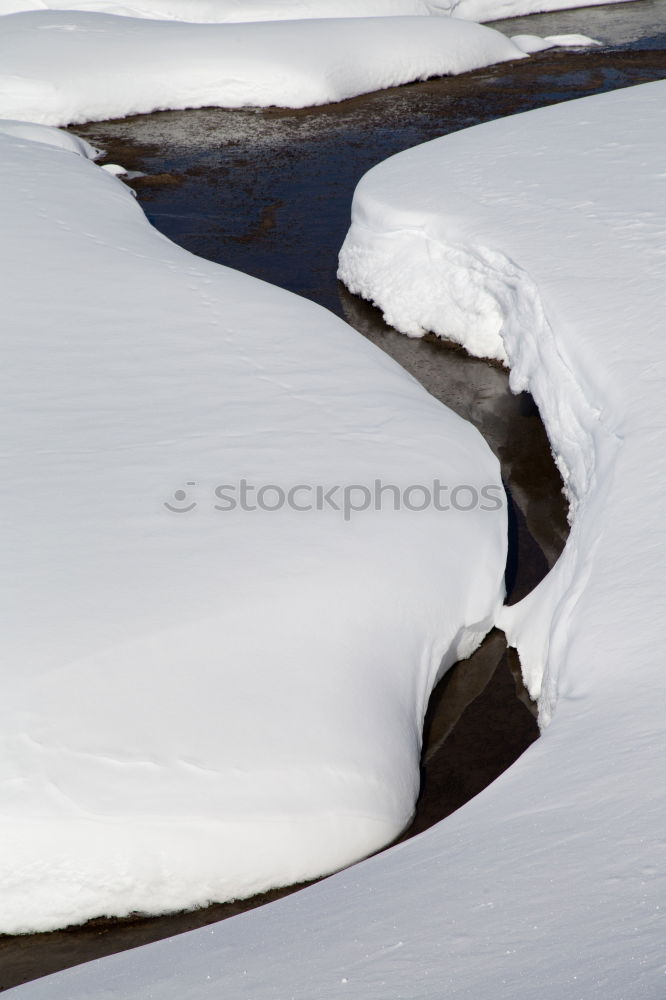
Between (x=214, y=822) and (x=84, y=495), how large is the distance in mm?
1118

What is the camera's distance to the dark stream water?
2.92 metres

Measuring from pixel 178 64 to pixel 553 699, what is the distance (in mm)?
6943

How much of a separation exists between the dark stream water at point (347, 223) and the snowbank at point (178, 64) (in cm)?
19

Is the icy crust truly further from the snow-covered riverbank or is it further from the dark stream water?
the snow-covered riverbank

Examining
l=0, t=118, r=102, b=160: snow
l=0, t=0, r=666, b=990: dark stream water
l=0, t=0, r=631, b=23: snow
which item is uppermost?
l=0, t=0, r=631, b=23: snow

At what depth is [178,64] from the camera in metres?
8.29

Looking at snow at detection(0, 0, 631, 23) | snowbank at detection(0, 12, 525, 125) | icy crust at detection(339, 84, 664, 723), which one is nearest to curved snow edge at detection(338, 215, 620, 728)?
icy crust at detection(339, 84, 664, 723)

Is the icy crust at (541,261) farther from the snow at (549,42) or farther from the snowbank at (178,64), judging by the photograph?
the snow at (549,42)

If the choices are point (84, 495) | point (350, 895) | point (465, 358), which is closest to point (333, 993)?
point (350, 895)

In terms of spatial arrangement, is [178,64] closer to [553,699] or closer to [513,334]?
[513,334]

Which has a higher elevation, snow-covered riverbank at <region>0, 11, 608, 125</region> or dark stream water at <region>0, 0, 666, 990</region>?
snow-covered riverbank at <region>0, 11, 608, 125</region>

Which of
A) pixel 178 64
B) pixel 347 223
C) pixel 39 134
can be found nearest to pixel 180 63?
pixel 178 64

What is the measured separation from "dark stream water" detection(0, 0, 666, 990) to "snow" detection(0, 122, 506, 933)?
0.11 meters

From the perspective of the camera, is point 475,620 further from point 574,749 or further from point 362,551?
point 574,749
